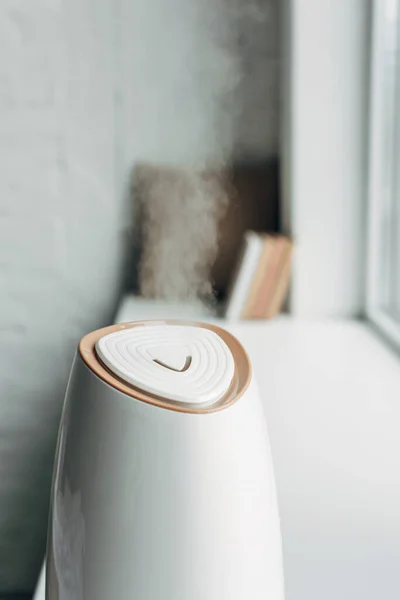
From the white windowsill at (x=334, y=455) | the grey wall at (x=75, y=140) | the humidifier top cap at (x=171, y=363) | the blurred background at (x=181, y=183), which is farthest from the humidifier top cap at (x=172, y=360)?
the grey wall at (x=75, y=140)

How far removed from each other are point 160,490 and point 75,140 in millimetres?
1292

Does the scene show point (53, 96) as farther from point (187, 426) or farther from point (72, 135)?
point (187, 426)

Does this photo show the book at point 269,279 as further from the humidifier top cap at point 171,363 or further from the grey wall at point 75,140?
the humidifier top cap at point 171,363

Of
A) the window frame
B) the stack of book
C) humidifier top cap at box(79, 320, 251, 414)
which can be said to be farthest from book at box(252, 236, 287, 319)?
humidifier top cap at box(79, 320, 251, 414)

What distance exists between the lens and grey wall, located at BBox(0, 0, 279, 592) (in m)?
1.52

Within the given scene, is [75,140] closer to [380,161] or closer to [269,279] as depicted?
[269,279]

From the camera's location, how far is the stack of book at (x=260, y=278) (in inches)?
52.9

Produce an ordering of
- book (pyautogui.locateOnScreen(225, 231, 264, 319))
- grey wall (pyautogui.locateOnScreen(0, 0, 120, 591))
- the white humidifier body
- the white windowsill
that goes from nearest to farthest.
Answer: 1. the white humidifier body
2. the white windowsill
3. book (pyautogui.locateOnScreen(225, 231, 264, 319))
4. grey wall (pyautogui.locateOnScreen(0, 0, 120, 591))

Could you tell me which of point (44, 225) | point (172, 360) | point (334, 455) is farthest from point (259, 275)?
point (172, 360)

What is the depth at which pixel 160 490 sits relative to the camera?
1.17 ft

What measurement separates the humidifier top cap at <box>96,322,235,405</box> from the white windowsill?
21 centimetres

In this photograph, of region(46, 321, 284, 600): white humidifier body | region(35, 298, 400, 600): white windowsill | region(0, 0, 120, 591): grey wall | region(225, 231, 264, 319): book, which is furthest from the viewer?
region(0, 0, 120, 591): grey wall

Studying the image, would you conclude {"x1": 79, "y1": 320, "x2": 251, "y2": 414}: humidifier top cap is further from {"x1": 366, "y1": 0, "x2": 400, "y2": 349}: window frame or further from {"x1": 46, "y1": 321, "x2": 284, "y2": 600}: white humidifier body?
{"x1": 366, "y1": 0, "x2": 400, "y2": 349}: window frame

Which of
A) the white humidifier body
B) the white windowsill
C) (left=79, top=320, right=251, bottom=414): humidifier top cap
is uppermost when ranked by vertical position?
(left=79, top=320, right=251, bottom=414): humidifier top cap
